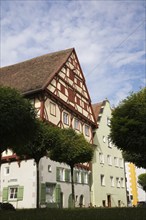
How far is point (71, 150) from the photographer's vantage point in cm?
2598

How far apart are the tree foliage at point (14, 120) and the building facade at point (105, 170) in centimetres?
2237

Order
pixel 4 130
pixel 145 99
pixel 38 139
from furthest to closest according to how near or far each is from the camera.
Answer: pixel 145 99, pixel 38 139, pixel 4 130

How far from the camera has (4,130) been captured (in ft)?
64.4

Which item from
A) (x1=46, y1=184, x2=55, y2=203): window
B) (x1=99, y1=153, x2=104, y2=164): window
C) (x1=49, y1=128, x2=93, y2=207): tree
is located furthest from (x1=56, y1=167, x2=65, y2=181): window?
(x1=99, y1=153, x2=104, y2=164): window

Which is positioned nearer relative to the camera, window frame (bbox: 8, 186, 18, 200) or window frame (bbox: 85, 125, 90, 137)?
window frame (bbox: 8, 186, 18, 200)

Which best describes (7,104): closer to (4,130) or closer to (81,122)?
(4,130)

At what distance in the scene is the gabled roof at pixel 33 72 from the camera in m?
32.5

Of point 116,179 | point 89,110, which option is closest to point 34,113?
point 89,110

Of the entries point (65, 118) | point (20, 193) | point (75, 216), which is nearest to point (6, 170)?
point (20, 193)

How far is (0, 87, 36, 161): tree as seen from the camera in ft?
64.0

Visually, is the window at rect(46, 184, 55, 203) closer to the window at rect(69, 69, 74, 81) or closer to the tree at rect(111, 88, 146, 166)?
the tree at rect(111, 88, 146, 166)

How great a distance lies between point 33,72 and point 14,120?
55.2 feet

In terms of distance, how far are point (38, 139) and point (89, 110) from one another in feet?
66.8

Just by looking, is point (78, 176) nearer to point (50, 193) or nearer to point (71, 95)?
point (50, 193)
